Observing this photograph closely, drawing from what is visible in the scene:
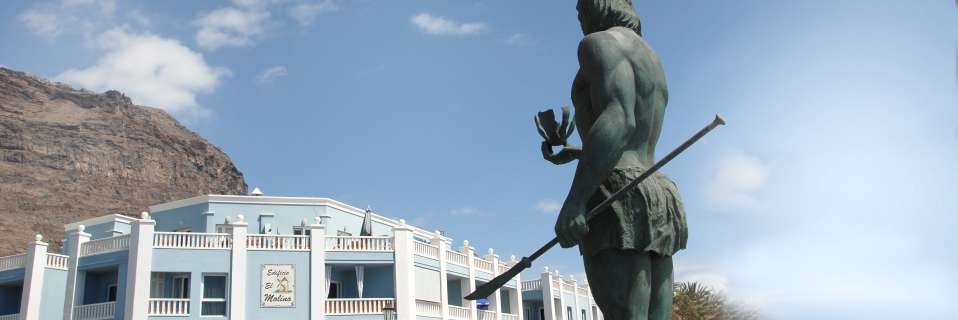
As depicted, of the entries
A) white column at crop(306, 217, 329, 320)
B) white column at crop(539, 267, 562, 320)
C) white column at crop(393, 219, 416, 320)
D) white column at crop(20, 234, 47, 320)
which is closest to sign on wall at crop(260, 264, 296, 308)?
white column at crop(306, 217, 329, 320)

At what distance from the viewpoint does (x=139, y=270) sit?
101 feet

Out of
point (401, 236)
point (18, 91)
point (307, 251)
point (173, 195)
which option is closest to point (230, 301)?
point (307, 251)

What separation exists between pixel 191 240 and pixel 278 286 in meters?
3.81

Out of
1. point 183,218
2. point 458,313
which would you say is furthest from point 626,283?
point 183,218

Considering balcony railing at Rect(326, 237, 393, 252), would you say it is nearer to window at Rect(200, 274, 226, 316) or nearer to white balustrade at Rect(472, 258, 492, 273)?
window at Rect(200, 274, 226, 316)

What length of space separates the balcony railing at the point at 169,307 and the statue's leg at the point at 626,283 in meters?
29.5

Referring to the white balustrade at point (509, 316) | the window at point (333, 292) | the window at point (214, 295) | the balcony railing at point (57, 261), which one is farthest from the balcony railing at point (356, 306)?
the balcony railing at point (57, 261)

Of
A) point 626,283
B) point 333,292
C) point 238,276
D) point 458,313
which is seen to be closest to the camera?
point 626,283

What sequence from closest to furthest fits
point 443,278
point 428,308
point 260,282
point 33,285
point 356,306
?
point 260,282
point 356,306
point 33,285
point 428,308
point 443,278

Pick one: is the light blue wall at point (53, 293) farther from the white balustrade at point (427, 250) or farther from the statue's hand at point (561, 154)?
the statue's hand at point (561, 154)

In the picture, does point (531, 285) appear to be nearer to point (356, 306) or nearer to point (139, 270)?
point (356, 306)

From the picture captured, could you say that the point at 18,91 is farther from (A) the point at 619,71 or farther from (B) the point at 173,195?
(A) the point at 619,71

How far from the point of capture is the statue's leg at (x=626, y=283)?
4035 millimetres

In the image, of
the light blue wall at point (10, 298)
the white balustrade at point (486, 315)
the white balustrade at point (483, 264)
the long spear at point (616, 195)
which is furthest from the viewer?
the white balustrade at point (483, 264)
